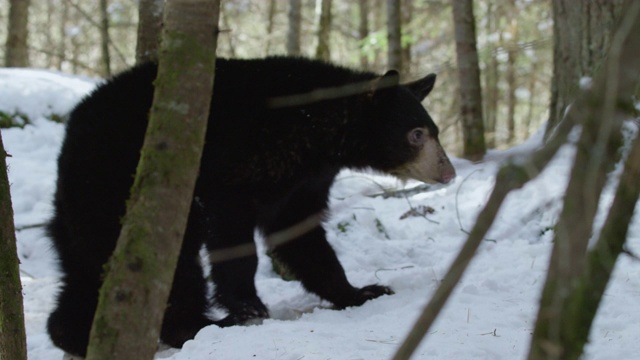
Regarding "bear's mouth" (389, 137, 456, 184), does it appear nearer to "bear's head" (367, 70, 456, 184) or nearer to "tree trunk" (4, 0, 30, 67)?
"bear's head" (367, 70, 456, 184)

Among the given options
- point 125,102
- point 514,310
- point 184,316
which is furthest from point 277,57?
point 514,310

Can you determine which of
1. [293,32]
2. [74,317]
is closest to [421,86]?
[74,317]

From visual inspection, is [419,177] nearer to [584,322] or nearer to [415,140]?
[415,140]

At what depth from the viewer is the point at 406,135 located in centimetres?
554

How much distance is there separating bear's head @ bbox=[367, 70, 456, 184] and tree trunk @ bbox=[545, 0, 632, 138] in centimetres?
177

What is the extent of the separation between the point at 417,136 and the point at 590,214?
12.5 ft

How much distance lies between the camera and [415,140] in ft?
18.2

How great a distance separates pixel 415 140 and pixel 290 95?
104 cm

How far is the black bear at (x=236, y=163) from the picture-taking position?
15.3 feet

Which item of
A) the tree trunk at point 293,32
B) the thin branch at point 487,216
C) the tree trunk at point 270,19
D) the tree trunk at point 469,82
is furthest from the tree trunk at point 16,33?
the thin branch at point 487,216

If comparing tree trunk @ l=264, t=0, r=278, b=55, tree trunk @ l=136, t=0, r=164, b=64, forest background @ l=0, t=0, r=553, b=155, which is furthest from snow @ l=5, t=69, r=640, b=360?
tree trunk @ l=264, t=0, r=278, b=55

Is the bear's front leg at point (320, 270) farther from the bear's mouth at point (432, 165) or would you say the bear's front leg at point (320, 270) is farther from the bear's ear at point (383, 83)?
the bear's ear at point (383, 83)

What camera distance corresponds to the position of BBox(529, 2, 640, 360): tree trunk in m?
1.72

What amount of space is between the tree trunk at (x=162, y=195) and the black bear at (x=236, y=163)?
2.10 m
